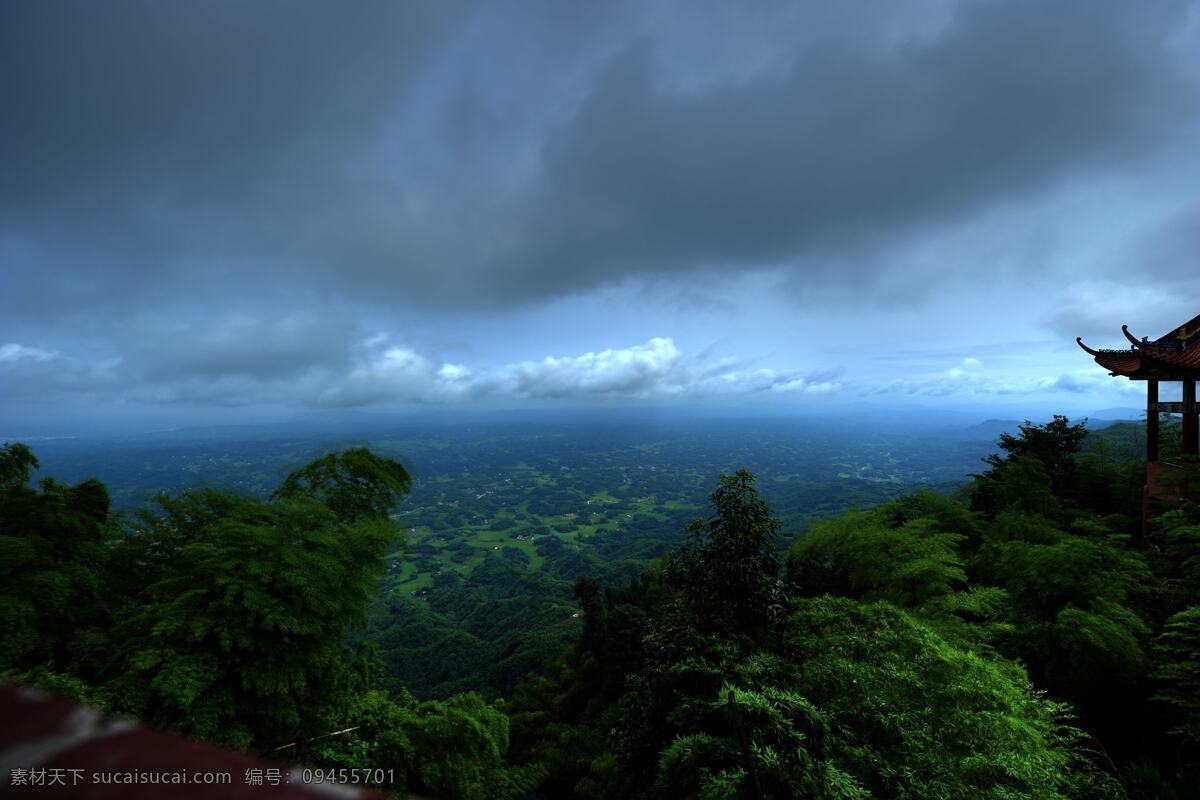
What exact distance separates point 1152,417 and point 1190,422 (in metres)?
1.13

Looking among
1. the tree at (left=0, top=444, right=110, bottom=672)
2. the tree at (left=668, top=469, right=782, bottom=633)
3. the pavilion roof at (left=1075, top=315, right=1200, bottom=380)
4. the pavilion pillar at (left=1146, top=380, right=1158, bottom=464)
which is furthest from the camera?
the pavilion pillar at (left=1146, top=380, right=1158, bottom=464)

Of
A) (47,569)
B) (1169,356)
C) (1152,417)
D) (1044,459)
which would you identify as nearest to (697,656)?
(47,569)

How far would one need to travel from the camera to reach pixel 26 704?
0.90 meters

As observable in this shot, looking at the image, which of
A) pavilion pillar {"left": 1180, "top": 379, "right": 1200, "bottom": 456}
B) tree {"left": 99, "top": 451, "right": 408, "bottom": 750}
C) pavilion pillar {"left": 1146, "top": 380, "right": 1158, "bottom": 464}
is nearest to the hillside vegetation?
tree {"left": 99, "top": 451, "right": 408, "bottom": 750}

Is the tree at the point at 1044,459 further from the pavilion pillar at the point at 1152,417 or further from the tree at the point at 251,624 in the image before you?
the tree at the point at 251,624

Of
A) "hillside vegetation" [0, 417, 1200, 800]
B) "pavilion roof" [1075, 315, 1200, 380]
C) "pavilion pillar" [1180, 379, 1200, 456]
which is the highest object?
"pavilion roof" [1075, 315, 1200, 380]

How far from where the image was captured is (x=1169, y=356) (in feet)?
39.7

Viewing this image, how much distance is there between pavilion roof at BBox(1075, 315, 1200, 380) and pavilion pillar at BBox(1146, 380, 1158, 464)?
0.51m

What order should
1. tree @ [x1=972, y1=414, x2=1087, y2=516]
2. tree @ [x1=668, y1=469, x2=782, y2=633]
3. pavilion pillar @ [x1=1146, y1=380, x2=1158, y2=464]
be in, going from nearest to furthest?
tree @ [x1=668, y1=469, x2=782, y2=633]
pavilion pillar @ [x1=1146, y1=380, x2=1158, y2=464]
tree @ [x1=972, y1=414, x2=1087, y2=516]

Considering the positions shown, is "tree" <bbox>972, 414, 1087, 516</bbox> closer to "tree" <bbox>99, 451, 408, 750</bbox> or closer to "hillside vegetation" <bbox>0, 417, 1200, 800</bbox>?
"hillside vegetation" <bbox>0, 417, 1200, 800</bbox>

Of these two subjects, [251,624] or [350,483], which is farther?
A: [350,483]

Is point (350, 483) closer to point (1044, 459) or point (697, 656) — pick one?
point (697, 656)

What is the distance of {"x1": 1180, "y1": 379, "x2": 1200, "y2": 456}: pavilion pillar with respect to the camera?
12.0 m

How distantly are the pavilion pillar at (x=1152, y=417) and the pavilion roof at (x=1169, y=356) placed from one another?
0.51 meters
